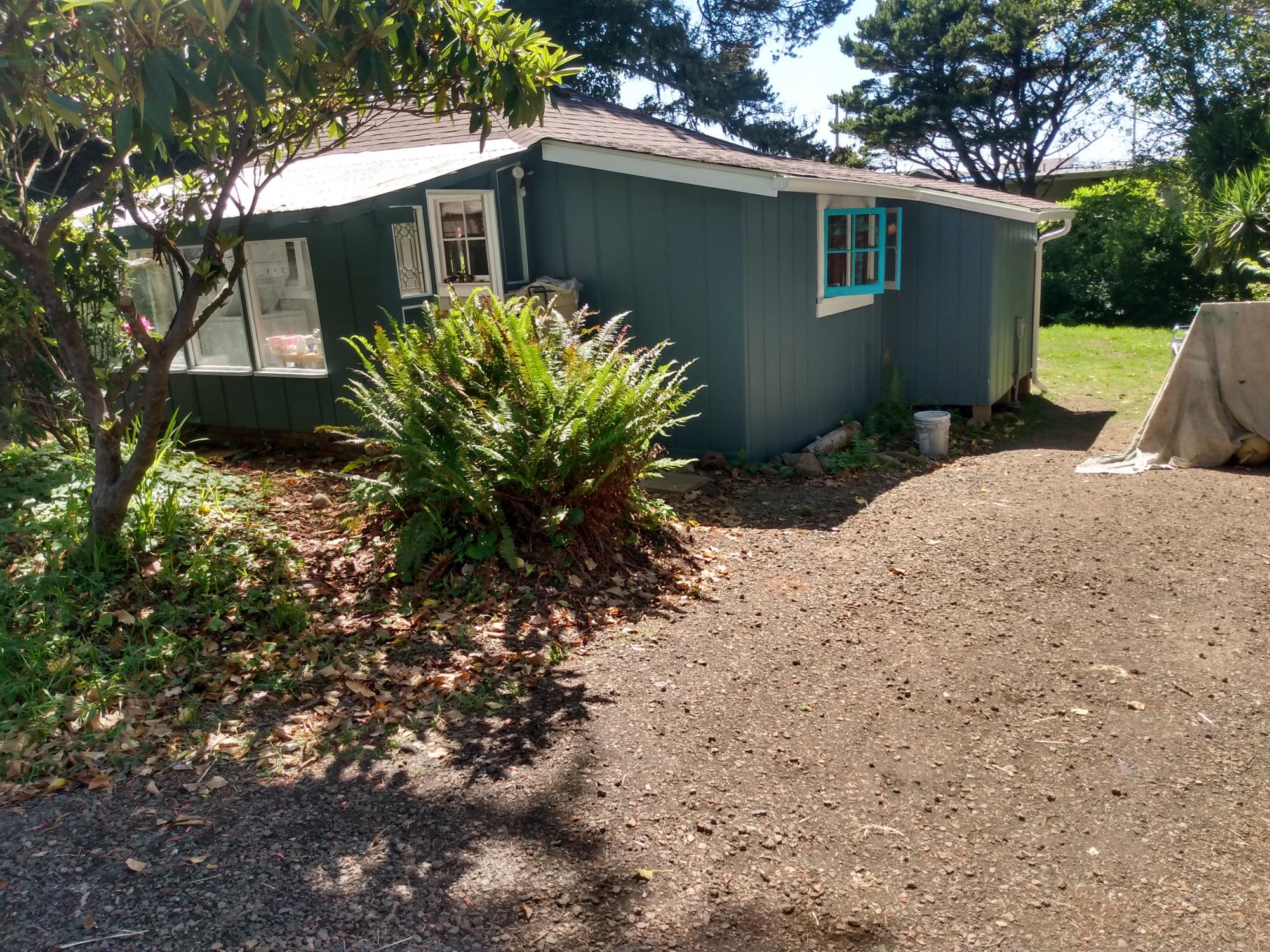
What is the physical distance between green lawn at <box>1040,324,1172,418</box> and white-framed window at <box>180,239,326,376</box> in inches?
342

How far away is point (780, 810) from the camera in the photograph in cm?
327

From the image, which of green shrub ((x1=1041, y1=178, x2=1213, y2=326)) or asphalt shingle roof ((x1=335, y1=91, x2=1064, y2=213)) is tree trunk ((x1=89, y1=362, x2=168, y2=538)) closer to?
asphalt shingle roof ((x1=335, y1=91, x2=1064, y2=213))

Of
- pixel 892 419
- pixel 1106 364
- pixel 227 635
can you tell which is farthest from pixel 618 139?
pixel 1106 364

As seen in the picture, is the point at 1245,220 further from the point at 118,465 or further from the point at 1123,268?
the point at 118,465

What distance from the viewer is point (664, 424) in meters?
5.88

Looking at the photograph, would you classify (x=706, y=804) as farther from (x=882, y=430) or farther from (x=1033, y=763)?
(x=882, y=430)

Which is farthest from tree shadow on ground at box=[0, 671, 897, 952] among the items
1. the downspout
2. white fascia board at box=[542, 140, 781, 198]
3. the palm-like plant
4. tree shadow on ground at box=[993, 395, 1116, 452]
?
the palm-like plant

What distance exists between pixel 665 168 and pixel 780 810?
18.6 feet

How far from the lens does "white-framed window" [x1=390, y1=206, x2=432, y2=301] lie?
25.2 ft

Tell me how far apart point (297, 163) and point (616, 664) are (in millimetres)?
6971

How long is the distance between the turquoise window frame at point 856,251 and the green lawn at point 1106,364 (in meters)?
3.56

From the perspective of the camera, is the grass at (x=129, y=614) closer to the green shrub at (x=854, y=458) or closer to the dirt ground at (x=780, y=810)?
the dirt ground at (x=780, y=810)

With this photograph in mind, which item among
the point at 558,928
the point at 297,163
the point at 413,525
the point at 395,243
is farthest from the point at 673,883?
the point at 297,163

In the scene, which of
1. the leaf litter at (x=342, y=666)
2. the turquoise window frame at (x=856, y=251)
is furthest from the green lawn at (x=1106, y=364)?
the leaf litter at (x=342, y=666)
